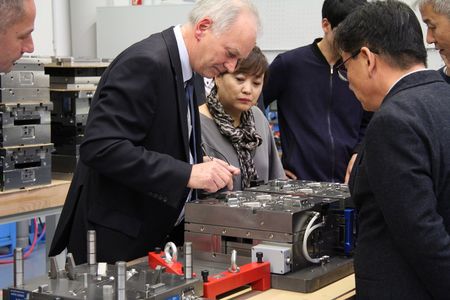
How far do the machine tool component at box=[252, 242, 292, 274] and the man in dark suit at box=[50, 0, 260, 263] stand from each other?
0.79ft

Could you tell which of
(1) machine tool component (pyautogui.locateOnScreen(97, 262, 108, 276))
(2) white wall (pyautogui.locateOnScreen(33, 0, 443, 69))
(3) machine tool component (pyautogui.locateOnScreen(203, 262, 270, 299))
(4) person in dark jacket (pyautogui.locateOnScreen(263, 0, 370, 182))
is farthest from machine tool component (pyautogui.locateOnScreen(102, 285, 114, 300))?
(2) white wall (pyautogui.locateOnScreen(33, 0, 443, 69))

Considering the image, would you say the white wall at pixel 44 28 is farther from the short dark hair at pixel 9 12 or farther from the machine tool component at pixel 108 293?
the machine tool component at pixel 108 293

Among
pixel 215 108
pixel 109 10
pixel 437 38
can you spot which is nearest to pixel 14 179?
pixel 215 108

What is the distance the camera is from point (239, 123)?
2.47m

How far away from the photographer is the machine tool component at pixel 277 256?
1.75m

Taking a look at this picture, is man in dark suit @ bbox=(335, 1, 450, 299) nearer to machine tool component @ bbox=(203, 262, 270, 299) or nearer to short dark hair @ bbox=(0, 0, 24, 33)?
machine tool component @ bbox=(203, 262, 270, 299)

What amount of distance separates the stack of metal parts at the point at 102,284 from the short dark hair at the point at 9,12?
505 millimetres

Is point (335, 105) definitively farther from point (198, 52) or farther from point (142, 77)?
point (142, 77)

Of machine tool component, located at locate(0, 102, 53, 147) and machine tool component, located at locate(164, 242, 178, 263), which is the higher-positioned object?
machine tool component, located at locate(0, 102, 53, 147)

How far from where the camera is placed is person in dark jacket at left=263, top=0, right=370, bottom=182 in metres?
2.85

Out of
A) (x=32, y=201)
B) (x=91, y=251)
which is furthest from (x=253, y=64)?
(x=32, y=201)

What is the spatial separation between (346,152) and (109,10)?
2548mm

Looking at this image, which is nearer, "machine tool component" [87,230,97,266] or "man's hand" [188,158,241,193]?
"machine tool component" [87,230,97,266]

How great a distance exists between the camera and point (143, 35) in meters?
4.77
